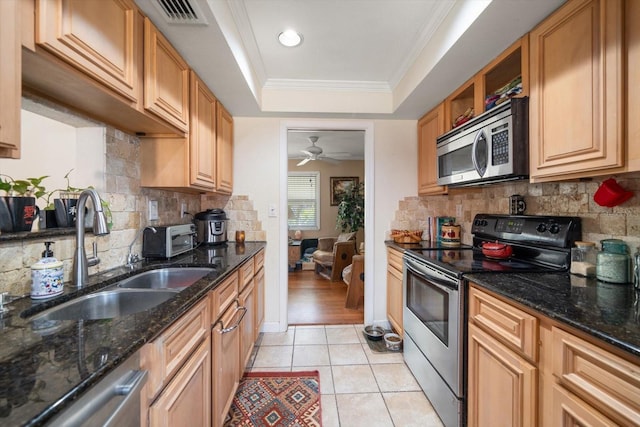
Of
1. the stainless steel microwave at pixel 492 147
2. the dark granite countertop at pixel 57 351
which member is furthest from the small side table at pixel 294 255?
the dark granite countertop at pixel 57 351

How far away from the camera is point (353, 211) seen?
15.7 feet

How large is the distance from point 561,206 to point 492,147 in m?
0.50

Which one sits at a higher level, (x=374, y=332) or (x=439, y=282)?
(x=439, y=282)

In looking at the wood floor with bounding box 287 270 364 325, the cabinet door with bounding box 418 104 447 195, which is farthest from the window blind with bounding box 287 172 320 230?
the cabinet door with bounding box 418 104 447 195

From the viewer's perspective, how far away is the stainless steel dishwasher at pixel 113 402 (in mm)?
526

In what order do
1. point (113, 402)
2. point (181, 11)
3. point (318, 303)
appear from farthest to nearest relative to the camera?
point (318, 303)
point (181, 11)
point (113, 402)

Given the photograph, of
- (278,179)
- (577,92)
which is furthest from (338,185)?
(577,92)

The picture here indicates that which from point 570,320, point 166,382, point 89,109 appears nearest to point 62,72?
point 89,109

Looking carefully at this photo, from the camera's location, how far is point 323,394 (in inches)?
69.4

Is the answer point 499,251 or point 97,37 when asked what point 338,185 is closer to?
point 499,251

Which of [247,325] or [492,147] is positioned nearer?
[492,147]

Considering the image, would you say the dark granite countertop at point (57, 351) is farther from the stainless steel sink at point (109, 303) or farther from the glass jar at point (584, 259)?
the glass jar at point (584, 259)

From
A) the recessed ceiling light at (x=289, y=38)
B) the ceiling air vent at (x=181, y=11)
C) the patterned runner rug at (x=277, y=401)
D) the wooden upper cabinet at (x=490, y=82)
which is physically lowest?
the patterned runner rug at (x=277, y=401)

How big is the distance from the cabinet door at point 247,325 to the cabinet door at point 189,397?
55cm
